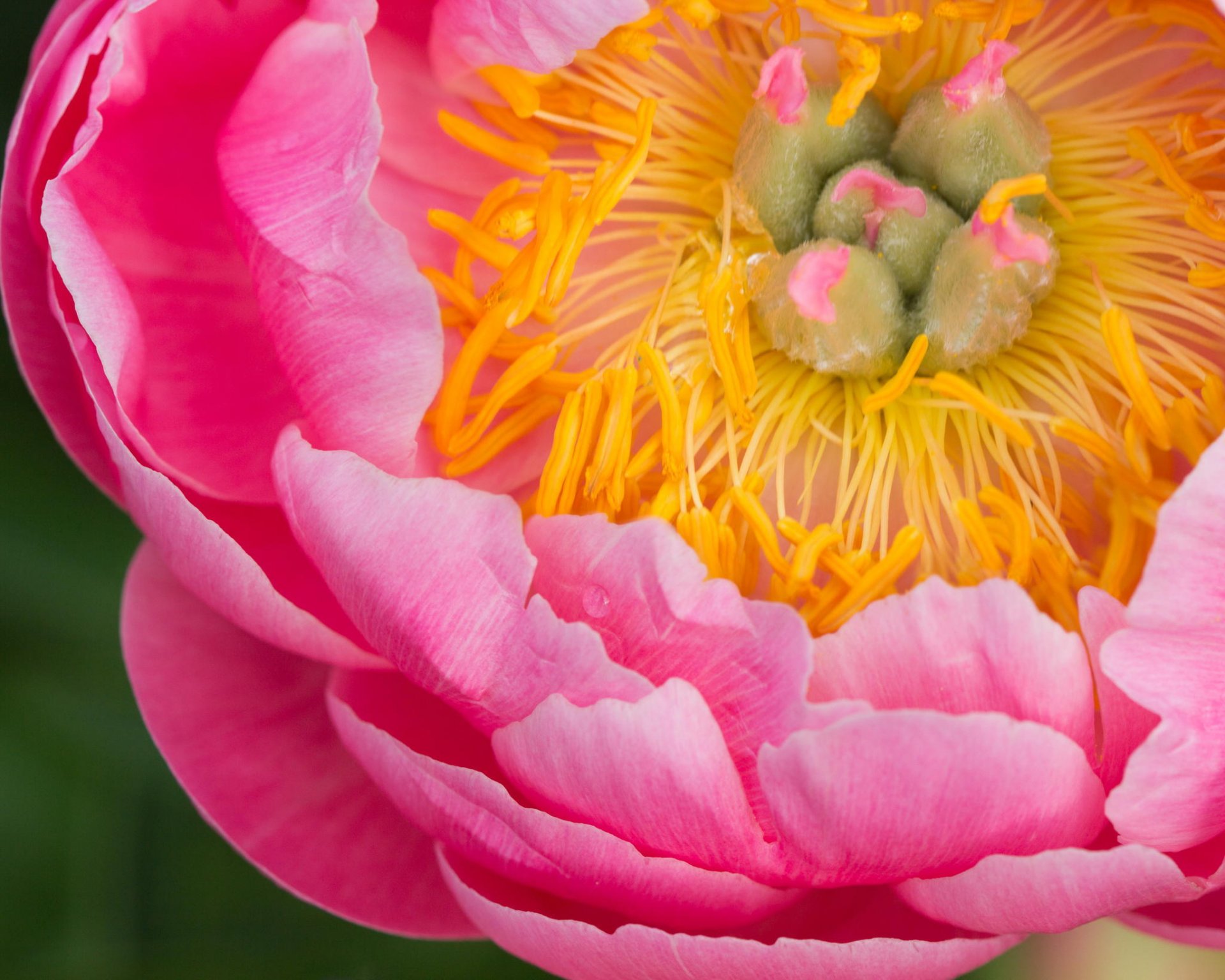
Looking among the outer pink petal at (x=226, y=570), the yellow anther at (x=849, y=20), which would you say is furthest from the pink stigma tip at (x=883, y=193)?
the outer pink petal at (x=226, y=570)

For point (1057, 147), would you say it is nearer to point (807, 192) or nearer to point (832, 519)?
point (807, 192)

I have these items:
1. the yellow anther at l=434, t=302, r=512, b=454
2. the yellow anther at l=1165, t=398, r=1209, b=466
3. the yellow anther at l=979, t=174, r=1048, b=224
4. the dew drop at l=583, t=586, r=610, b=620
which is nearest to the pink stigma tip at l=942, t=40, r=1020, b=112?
the yellow anther at l=979, t=174, r=1048, b=224

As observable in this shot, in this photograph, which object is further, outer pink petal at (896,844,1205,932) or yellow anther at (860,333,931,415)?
yellow anther at (860,333,931,415)

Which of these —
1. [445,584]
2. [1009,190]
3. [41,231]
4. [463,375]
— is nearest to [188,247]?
[41,231]

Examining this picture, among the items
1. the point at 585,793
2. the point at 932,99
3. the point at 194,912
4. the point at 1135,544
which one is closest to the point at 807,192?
the point at 932,99

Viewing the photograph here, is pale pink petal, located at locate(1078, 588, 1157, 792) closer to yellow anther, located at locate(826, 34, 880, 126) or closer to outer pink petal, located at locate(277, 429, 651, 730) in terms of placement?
outer pink petal, located at locate(277, 429, 651, 730)

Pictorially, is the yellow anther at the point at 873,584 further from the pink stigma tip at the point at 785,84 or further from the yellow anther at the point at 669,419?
the pink stigma tip at the point at 785,84
